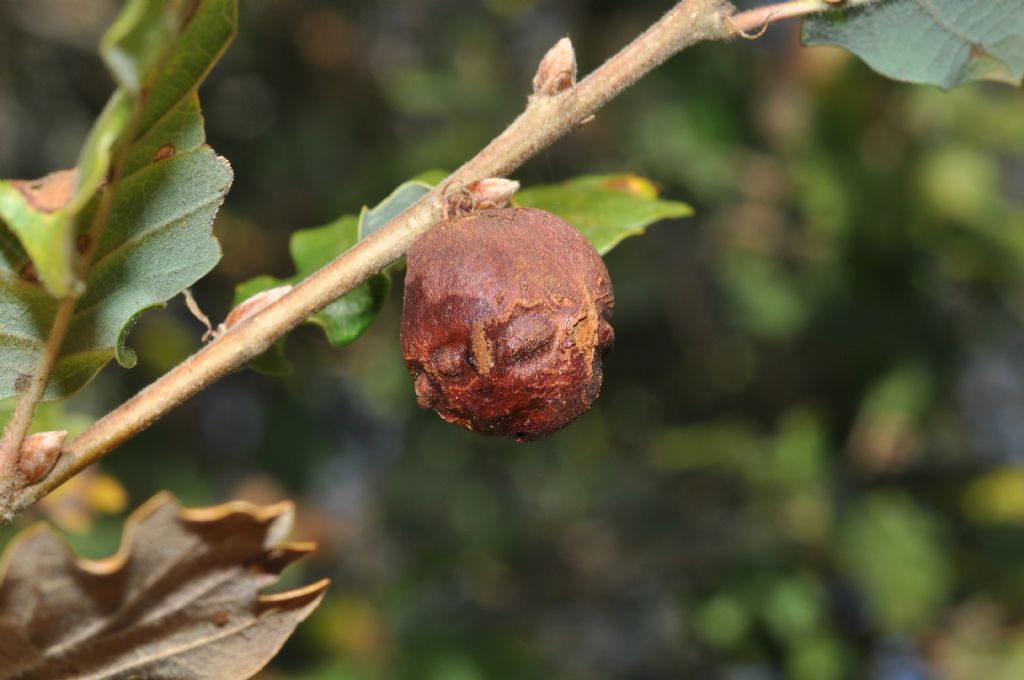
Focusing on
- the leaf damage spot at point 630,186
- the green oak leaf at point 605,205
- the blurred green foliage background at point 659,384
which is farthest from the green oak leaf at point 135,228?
the blurred green foliage background at point 659,384

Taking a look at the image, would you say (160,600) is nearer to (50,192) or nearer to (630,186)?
(50,192)

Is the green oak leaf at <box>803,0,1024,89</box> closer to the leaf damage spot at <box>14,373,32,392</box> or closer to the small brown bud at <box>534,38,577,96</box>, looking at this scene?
the small brown bud at <box>534,38,577,96</box>

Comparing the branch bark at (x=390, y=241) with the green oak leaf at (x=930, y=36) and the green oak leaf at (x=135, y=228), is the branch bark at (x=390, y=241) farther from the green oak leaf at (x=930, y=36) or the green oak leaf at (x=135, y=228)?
the green oak leaf at (x=930, y=36)

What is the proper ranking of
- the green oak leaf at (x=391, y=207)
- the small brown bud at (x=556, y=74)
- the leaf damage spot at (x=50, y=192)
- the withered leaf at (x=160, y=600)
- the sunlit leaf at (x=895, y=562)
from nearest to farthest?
the leaf damage spot at (x=50, y=192) < the withered leaf at (x=160, y=600) < the small brown bud at (x=556, y=74) < the green oak leaf at (x=391, y=207) < the sunlit leaf at (x=895, y=562)

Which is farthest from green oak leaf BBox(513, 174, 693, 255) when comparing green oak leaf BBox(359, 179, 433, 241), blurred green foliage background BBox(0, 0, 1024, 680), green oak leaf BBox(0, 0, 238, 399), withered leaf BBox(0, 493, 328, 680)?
blurred green foliage background BBox(0, 0, 1024, 680)

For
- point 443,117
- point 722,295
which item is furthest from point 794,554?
point 443,117

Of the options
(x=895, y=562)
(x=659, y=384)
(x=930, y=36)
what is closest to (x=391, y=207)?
(x=930, y=36)
